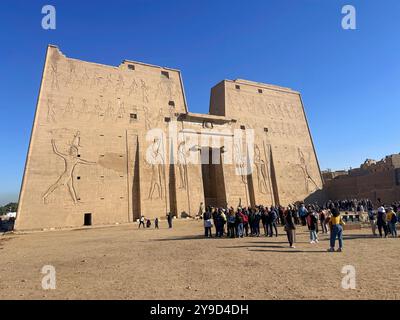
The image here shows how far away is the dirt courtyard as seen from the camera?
4789mm

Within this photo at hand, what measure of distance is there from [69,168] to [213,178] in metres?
13.5

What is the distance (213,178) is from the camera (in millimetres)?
30734

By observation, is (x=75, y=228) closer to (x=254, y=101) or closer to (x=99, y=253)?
(x=99, y=253)

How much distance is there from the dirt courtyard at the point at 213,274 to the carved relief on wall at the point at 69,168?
1333 cm

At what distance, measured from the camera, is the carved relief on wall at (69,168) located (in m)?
21.8

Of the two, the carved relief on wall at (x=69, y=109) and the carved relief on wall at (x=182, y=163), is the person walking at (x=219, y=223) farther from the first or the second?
the carved relief on wall at (x=69, y=109)

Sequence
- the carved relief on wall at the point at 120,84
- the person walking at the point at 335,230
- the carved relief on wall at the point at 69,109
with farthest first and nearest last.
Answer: the carved relief on wall at the point at 120,84, the carved relief on wall at the point at 69,109, the person walking at the point at 335,230

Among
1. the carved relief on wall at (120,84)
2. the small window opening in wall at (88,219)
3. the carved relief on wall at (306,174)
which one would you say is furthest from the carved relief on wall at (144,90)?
the carved relief on wall at (306,174)

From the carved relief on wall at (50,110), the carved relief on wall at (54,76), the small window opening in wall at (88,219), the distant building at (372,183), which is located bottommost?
the small window opening in wall at (88,219)

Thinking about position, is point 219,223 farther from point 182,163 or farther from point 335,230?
point 182,163

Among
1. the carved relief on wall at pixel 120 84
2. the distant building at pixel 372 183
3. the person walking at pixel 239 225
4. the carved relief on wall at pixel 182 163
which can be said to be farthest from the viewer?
the distant building at pixel 372 183

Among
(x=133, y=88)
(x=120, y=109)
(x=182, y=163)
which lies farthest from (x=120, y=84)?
(x=182, y=163)

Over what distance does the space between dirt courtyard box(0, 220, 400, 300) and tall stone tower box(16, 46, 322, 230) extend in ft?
45.0

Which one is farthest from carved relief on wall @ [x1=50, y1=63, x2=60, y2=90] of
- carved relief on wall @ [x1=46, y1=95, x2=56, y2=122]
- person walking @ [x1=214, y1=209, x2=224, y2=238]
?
person walking @ [x1=214, y1=209, x2=224, y2=238]
